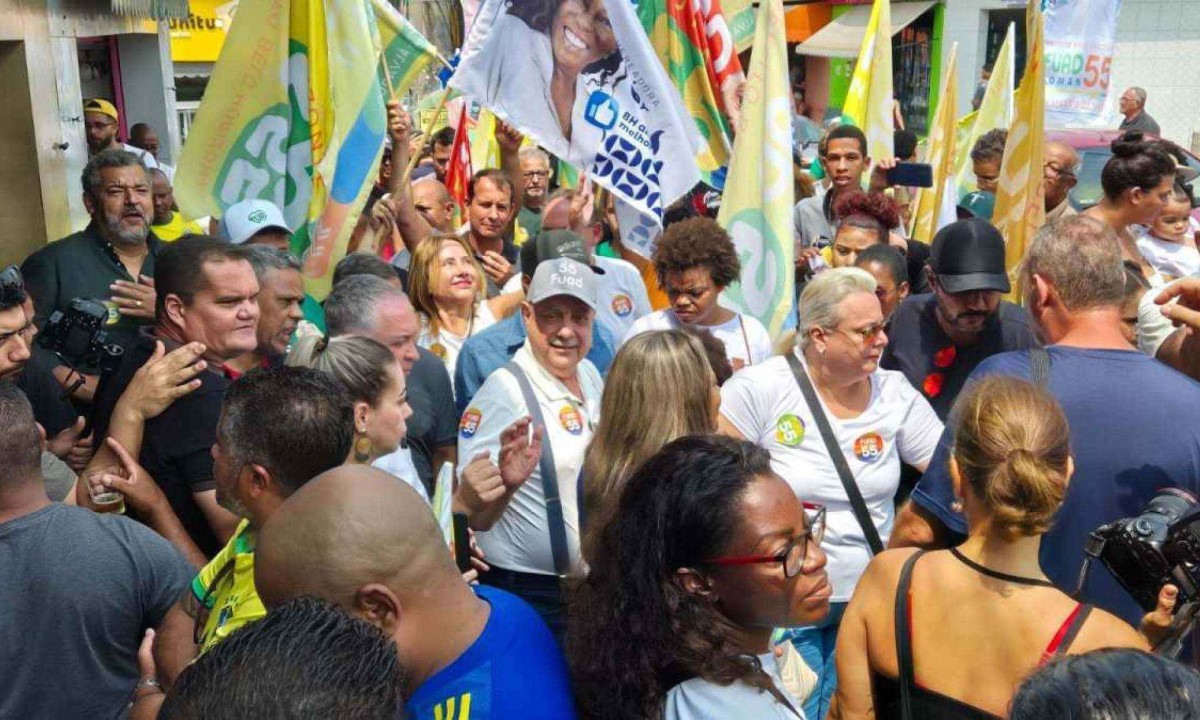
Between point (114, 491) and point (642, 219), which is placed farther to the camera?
point (642, 219)

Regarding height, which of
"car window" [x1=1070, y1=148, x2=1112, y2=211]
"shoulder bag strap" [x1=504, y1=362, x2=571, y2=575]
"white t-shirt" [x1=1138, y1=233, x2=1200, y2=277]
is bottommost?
"car window" [x1=1070, y1=148, x2=1112, y2=211]

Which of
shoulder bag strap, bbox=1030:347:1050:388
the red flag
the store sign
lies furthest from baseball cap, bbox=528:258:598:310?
the store sign

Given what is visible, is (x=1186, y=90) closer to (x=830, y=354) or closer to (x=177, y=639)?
(x=830, y=354)

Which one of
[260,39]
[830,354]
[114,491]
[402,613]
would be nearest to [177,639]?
[114,491]

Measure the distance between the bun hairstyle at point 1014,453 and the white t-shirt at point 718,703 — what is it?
843 millimetres

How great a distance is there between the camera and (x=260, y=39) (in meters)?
5.81

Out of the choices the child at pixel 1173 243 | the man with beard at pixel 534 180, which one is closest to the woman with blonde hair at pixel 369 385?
the child at pixel 1173 243

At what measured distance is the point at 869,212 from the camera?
6453 millimetres

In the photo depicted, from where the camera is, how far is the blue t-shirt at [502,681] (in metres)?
2.22

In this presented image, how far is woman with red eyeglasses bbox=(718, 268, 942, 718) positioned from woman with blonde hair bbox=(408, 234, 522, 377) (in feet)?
5.71

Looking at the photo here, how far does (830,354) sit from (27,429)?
96.6 inches

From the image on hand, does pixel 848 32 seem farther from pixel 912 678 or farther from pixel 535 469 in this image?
pixel 912 678

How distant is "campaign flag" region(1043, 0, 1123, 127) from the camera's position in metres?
11.0

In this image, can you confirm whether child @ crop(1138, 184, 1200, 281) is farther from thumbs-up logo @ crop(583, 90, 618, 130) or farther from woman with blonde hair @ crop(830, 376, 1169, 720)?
woman with blonde hair @ crop(830, 376, 1169, 720)
